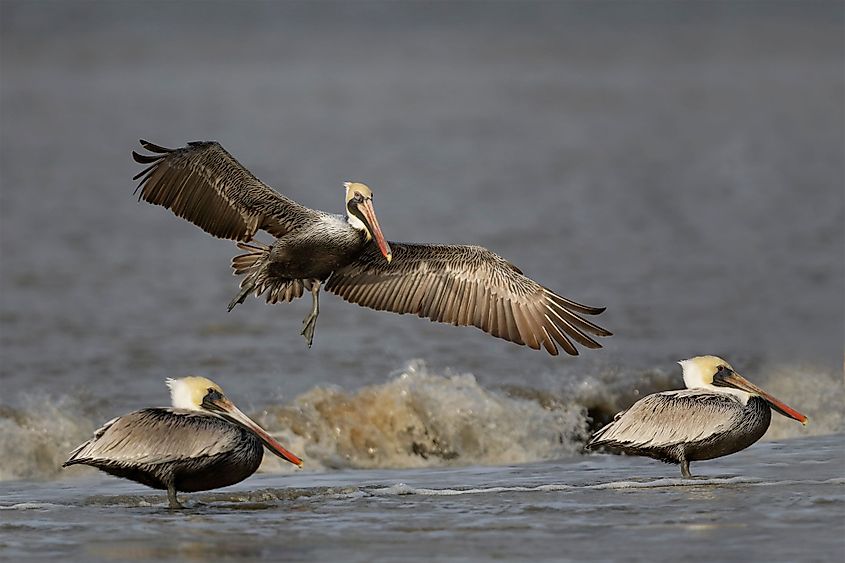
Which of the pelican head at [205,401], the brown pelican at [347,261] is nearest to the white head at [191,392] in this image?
the pelican head at [205,401]

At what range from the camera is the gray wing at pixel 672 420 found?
9.76 m

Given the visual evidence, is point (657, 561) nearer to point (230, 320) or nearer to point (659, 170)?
point (230, 320)

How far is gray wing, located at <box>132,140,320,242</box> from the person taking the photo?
36.7 feet

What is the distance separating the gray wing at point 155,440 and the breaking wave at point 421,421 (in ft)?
5.52

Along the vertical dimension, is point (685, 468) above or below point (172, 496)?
above

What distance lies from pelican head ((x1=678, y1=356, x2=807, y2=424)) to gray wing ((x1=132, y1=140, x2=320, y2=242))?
109 inches

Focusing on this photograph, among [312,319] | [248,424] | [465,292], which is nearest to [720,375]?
[465,292]

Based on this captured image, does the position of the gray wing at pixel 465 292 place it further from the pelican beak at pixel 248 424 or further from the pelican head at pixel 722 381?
the pelican beak at pixel 248 424

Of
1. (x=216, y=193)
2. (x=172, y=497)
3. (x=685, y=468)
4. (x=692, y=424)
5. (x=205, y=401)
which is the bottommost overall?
(x=172, y=497)

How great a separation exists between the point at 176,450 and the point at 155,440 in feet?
0.46

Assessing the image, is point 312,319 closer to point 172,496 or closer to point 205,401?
point 205,401

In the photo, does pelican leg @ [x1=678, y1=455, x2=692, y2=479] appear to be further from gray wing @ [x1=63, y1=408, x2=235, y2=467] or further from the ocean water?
gray wing @ [x1=63, y1=408, x2=235, y2=467]

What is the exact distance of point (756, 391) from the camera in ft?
33.2

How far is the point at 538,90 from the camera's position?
46438mm
